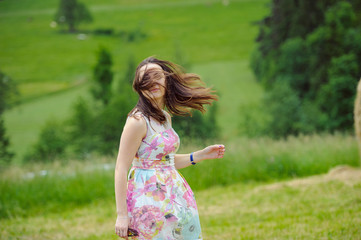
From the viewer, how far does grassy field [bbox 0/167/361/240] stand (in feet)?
14.7

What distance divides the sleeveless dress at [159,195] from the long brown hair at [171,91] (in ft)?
0.28

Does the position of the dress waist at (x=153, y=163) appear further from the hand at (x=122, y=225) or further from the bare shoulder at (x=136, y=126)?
the hand at (x=122, y=225)

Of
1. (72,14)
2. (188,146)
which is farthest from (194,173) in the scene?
(72,14)

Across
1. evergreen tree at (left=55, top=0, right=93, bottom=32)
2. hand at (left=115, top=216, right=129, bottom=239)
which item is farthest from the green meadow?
hand at (left=115, top=216, right=129, bottom=239)

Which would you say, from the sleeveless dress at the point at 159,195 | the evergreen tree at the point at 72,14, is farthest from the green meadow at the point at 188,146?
the sleeveless dress at the point at 159,195

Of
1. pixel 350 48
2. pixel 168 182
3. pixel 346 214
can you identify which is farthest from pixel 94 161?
pixel 350 48

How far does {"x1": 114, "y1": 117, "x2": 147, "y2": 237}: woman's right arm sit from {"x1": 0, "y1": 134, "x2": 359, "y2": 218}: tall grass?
452cm

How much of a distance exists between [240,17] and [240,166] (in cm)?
545

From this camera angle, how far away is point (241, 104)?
34.2 ft

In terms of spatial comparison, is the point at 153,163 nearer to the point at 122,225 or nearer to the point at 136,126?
the point at 136,126

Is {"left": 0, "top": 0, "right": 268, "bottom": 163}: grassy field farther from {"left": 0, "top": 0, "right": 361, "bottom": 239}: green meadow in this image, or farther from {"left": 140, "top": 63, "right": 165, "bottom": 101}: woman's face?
{"left": 140, "top": 63, "right": 165, "bottom": 101}: woman's face

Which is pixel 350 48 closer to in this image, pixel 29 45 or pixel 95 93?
pixel 95 93

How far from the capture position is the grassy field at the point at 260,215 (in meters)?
4.47

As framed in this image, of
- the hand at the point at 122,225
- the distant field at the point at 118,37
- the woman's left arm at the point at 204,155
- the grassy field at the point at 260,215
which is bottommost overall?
the grassy field at the point at 260,215
